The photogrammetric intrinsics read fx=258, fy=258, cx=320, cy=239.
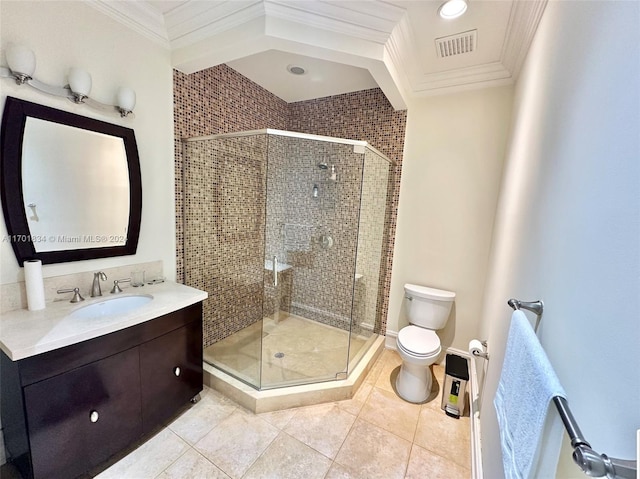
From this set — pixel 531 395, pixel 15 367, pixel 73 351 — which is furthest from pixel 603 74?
pixel 15 367

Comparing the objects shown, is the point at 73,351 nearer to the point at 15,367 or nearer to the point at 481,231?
the point at 15,367

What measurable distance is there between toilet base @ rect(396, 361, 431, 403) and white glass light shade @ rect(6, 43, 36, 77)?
289 centimetres

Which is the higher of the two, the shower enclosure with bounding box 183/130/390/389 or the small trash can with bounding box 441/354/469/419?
the shower enclosure with bounding box 183/130/390/389

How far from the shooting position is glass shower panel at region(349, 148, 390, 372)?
2.39 meters

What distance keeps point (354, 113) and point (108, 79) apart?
6.62 feet

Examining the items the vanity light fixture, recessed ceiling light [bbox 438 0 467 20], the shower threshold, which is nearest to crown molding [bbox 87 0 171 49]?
the vanity light fixture

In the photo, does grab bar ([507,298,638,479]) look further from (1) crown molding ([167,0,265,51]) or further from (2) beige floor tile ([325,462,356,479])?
(1) crown molding ([167,0,265,51])

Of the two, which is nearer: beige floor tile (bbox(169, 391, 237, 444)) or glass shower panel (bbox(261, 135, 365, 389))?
beige floor tile (bbox(169, 391, 237, 444))

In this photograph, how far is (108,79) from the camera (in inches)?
64.4

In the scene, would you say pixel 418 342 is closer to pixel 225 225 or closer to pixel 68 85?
pixel 225 225

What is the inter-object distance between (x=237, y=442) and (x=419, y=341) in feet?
4.78

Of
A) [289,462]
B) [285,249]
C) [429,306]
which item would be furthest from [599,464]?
[285,249]

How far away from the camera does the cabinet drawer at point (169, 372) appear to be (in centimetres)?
151

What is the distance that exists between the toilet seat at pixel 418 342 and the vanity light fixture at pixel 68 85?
2.56 metres
